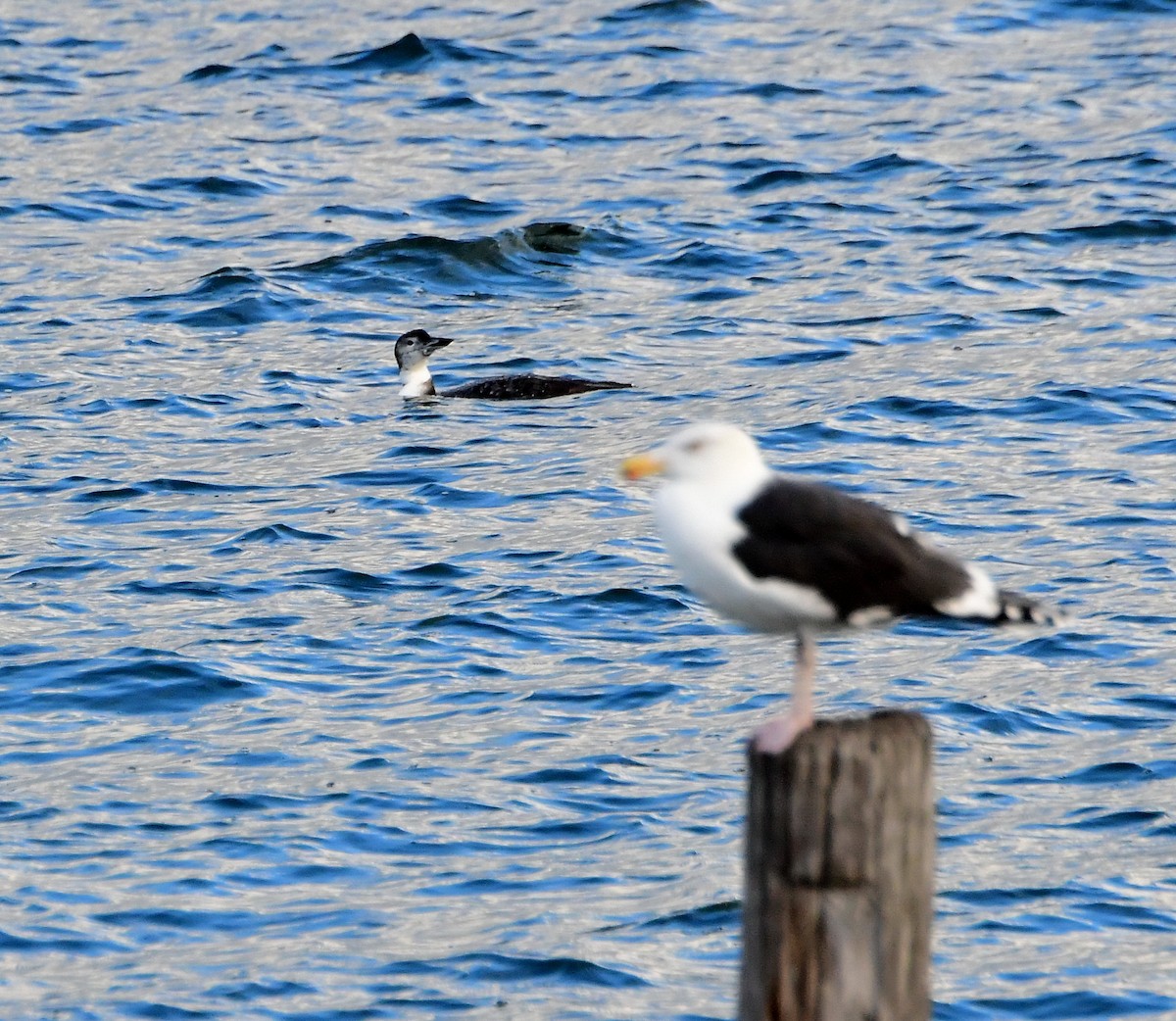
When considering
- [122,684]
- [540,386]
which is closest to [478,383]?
[540,386]

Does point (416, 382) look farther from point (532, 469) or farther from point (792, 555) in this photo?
point (792, 555)

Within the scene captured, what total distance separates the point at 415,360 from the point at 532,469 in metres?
2.11

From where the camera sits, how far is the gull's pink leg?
15.3ft

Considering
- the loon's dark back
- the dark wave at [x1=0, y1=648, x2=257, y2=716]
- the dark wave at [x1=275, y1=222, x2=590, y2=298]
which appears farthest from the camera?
the dark wave at [x1=275, y1=222, x2=590, y2=298]

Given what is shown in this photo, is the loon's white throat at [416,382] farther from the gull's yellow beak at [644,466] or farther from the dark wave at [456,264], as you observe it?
the gull's yellow beak at [644,466]

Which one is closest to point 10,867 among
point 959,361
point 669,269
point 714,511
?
point 714,511

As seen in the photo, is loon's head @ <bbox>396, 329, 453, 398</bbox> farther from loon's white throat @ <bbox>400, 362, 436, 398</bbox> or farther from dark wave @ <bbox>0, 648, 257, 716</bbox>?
dark wave @ <bbox>0, 648, 257, 716</bbox>

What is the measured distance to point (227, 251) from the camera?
1759cm

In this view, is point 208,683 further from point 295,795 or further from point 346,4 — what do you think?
point 346,4

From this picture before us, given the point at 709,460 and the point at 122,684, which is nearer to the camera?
the point at 709,460

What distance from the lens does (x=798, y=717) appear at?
4.79 metres

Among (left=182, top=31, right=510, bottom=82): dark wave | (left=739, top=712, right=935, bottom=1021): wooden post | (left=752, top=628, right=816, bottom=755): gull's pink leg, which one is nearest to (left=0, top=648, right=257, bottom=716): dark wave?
(left=752, top=628, right=816, bottom=755): gull's pink leg

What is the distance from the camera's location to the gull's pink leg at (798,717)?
4676 millimetres

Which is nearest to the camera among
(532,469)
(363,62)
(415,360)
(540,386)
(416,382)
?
(532,469)
